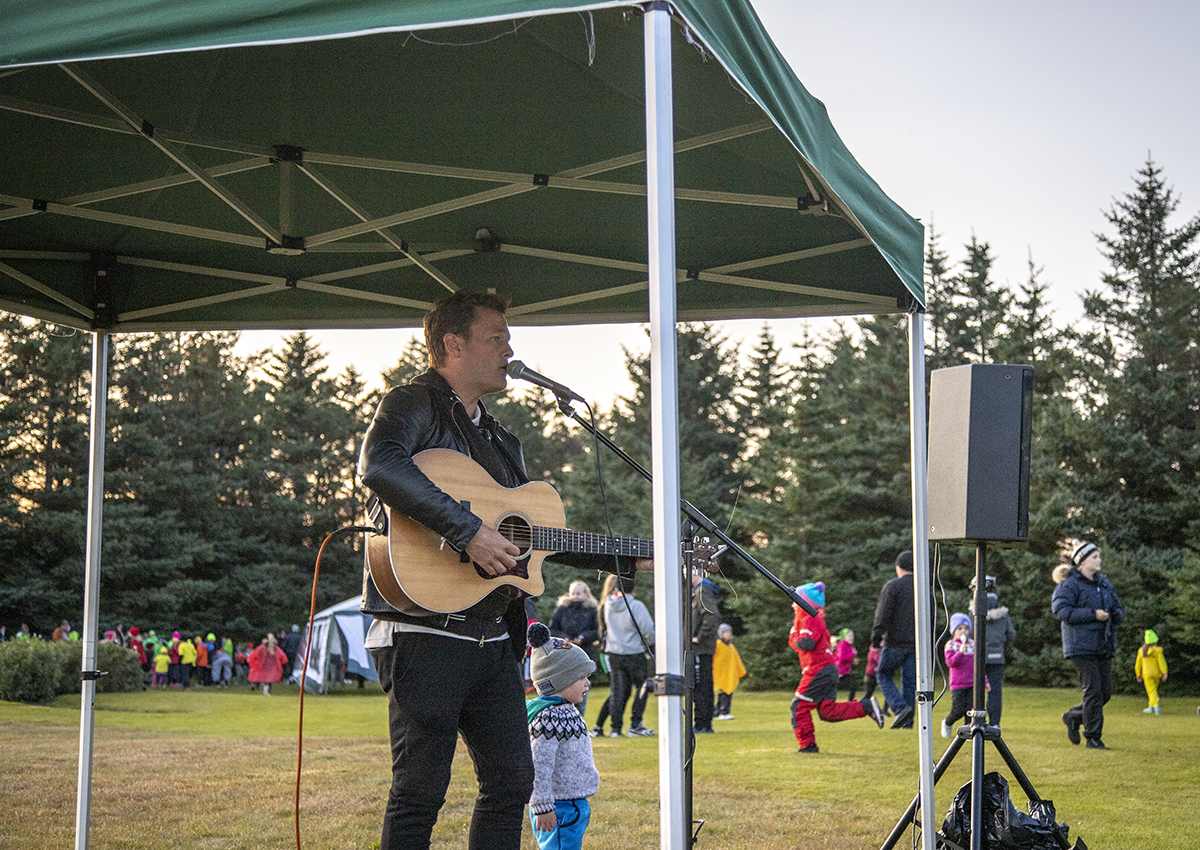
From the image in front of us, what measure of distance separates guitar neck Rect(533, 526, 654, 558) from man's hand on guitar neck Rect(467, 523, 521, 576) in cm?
34

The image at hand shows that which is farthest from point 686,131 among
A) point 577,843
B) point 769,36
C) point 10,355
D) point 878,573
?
point 10,355

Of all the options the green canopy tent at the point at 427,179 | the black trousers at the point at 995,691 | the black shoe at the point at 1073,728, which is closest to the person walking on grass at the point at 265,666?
the black trousers at the point at 995,691

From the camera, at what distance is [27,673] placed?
19.7m

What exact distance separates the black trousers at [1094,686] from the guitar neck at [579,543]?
819cm

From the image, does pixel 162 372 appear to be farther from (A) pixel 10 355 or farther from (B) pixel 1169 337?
(B) pixel 1169 337

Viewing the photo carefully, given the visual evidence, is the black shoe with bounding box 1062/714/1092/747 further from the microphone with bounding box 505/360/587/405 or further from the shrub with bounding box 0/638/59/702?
the shrub with bounding box 0/638/59/702

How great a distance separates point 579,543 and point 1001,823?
244cm

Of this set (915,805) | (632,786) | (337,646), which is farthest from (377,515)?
(337,646)

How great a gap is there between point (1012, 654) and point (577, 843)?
25303 millimetres

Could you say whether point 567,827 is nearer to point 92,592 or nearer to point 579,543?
point 579,543

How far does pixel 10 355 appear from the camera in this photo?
126 feet

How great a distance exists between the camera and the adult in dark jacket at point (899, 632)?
11844mm

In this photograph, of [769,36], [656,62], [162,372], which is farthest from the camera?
[162,372]

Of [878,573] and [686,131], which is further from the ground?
[686,131]
